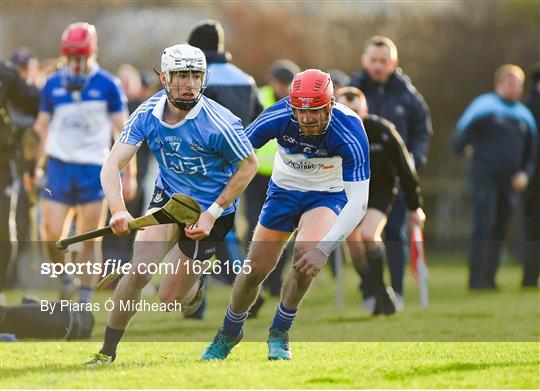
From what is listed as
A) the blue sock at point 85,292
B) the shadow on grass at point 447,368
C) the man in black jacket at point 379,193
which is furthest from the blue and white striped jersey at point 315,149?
the man in black jacket at point 379,193

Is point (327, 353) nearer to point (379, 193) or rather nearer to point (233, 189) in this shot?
point (233, 189)

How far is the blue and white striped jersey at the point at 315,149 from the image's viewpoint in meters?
9.58

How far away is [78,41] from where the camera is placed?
12.7 m

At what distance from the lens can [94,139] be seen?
43.3 feet

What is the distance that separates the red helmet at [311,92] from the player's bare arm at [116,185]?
1.15 m

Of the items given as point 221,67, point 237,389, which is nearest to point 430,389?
point 237,389

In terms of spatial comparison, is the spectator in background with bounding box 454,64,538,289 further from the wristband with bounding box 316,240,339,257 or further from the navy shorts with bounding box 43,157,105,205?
the wristband with bounding box 316,240,339,257

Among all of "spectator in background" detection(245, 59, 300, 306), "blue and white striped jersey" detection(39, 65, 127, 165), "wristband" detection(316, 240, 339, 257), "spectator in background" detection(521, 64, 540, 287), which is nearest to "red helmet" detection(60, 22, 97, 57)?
"blue and white striped jersey" detection(39, 65, 127, 165)

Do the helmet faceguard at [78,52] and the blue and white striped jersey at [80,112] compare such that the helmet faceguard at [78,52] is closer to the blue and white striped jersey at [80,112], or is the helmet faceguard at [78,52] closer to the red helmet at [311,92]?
the blue and white striped jersey at [80,112]

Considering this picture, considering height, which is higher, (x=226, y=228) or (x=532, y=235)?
(x=226, y=228)

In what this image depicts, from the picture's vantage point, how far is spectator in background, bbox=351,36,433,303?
14766mm

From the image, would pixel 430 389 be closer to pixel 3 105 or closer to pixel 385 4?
pixel 3 105

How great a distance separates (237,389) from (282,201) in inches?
91.7

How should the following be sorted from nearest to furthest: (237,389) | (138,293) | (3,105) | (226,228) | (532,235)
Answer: (237,389) → (138,293) → (226,228) → (3,105) → (532,235)
